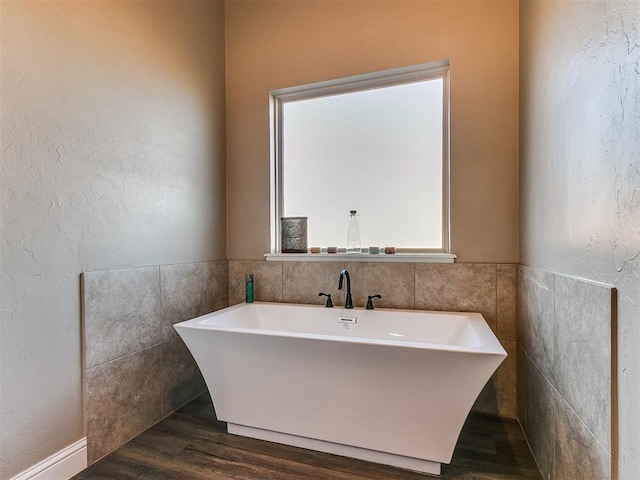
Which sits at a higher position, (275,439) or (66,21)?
(66,21)

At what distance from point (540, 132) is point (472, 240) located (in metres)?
0.75

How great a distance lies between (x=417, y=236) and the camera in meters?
2.38

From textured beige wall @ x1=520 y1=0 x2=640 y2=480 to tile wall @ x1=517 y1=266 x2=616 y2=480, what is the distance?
5cm

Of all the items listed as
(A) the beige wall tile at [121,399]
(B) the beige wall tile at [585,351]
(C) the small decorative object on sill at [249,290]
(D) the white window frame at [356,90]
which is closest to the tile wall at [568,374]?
(B) the beige wall tile at [585,351]

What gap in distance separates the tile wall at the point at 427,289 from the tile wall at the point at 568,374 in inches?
8.1

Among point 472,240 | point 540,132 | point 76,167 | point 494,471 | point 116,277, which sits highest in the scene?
point 540,132

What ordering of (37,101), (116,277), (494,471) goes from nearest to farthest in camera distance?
(37,101) → (494,471) → (116,277)

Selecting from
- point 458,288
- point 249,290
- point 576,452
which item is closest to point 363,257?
point 458,288

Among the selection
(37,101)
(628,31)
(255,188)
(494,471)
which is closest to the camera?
(628,31)

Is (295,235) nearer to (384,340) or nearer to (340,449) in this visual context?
(384,340)

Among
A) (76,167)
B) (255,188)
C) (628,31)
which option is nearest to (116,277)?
(76,167)

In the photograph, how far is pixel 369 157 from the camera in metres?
2.50

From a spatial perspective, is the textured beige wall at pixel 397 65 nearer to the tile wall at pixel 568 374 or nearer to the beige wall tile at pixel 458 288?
the beige wall tile at pixel 458 288

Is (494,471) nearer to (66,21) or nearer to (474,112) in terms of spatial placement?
(474,112)
